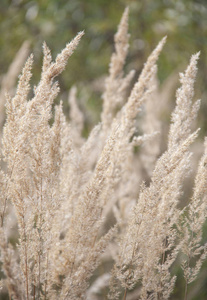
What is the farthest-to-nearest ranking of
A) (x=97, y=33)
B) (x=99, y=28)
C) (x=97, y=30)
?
(x=97, y=33), (x=97, y=30), (x=99, y=28)

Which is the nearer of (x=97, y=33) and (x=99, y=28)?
(x=99, y=28)

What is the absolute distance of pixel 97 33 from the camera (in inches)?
126

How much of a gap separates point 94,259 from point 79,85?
2.60 meters

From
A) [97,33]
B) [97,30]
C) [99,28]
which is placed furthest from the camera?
[97,33]

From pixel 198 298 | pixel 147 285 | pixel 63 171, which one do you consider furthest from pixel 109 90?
pixel 198 298

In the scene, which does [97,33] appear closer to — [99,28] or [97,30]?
[97,30]

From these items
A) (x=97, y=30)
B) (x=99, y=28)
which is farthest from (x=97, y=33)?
(x=99, y=28)

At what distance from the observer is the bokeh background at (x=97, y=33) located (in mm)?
2656

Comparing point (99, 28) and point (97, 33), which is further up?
point (97, 33)

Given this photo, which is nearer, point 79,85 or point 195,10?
point 195,10

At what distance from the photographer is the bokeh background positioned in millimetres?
2656

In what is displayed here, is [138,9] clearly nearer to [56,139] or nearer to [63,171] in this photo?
[63,171]

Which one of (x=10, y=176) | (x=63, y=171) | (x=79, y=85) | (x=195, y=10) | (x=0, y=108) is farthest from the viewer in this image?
(x=79, y=85)

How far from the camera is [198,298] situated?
1.41 metres
